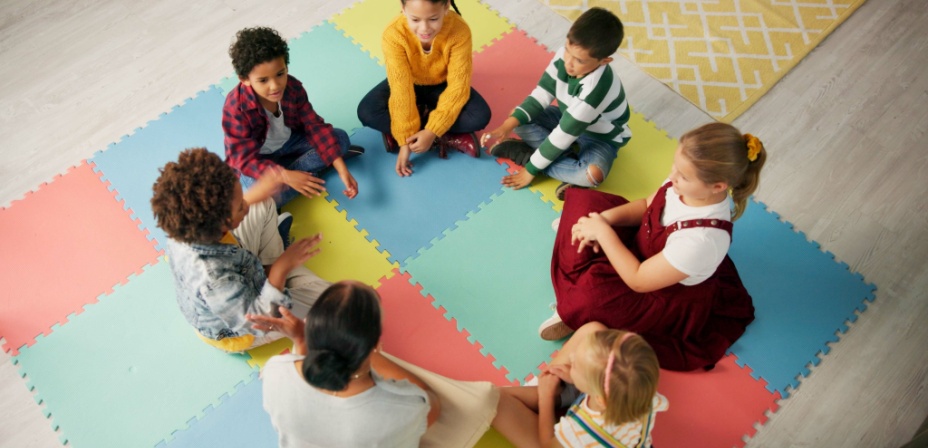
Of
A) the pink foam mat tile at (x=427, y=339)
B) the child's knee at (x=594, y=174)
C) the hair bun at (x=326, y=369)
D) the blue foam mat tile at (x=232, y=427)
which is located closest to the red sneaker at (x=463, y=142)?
the child's knee at (x=594, y=174)

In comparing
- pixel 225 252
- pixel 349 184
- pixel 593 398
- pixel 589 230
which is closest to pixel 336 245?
pixel 349 184

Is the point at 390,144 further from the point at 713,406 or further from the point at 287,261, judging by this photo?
the point at 713,406

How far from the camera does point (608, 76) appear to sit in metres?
2.31

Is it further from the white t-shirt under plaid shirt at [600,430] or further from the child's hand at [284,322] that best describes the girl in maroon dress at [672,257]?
the child's hand at [284,322]

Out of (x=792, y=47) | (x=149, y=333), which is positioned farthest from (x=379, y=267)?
(x=792, y=47)

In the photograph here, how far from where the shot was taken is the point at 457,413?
1898 mm

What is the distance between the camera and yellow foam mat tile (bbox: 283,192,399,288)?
96.0 inches

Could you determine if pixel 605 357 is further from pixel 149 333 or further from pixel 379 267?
pixel 149 333

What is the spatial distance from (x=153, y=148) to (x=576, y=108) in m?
1.85

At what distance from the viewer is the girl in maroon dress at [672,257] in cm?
183

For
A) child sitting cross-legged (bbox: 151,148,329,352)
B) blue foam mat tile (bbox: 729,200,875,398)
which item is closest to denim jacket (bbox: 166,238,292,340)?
child sitting cross-legged (bbox: 151,148,329,352)

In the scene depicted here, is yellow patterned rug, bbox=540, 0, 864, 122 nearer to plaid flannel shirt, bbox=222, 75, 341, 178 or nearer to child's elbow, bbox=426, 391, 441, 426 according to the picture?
plaid flannel shirt, bbox=222, 75, 341, 178

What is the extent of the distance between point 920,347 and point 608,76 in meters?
Result: 1.60

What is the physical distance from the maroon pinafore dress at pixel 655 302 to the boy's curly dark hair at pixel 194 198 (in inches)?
47.7
